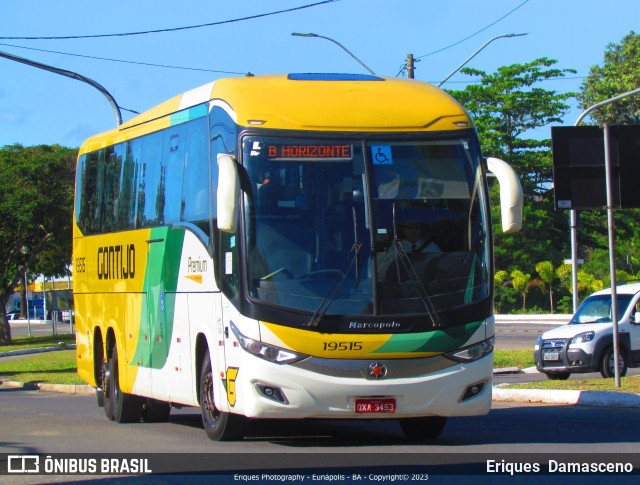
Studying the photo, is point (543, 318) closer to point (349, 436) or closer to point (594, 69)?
point (594, 69)

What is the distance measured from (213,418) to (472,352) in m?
2.93

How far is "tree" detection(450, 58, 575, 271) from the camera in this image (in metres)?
61.1

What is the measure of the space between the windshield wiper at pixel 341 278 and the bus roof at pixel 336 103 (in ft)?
3.68

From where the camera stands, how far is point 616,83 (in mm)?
66875

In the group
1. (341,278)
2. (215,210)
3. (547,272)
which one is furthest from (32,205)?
(341,278)

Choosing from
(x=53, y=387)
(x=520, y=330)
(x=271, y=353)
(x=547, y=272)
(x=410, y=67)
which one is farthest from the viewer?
(x=547, y=272)

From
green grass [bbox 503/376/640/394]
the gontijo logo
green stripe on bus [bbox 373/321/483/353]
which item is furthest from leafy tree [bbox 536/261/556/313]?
green stripe on bus [bbox 373/321/483/353]

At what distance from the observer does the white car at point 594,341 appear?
21.6 metres

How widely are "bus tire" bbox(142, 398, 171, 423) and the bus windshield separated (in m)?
5.56

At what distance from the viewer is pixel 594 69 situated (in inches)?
2844

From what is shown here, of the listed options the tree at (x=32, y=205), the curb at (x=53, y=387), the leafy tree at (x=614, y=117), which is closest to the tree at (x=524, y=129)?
the leafy tree at (x=614, y=117)

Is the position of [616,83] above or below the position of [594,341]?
above

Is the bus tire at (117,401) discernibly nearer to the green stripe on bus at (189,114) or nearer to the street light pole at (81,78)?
the green stripe on bus at (189,114)

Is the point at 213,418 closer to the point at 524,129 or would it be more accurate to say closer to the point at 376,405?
the point at 376,405
